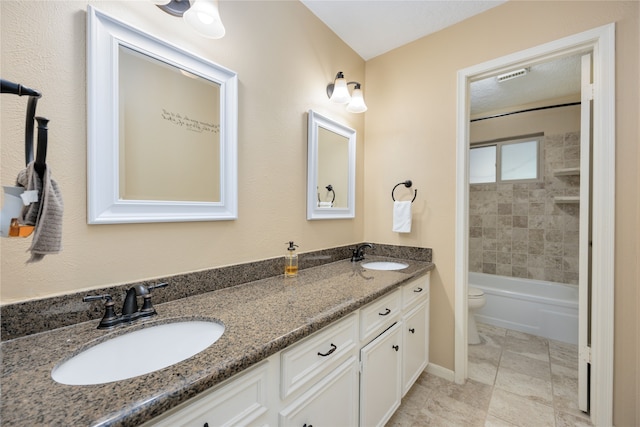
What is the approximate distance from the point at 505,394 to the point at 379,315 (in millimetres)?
1215

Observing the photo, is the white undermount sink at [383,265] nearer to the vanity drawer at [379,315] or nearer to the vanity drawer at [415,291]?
the vanity drawer at [415,291]

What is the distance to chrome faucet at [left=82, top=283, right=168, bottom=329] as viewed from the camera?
824mm

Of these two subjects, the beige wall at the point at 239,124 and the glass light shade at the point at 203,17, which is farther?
the glass light shade at the point at 203,17

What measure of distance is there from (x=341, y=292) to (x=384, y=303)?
0.93 feet

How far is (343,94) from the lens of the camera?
1782mm

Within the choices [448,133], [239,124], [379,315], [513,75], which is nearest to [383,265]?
[379,315]

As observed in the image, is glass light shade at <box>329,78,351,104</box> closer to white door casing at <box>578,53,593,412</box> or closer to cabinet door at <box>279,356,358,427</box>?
white door casing at <box>578,53,593,412</box>

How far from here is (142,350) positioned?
2.69ft

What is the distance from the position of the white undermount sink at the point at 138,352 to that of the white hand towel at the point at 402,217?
1.53 m

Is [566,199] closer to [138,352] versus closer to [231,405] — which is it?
[231,405]

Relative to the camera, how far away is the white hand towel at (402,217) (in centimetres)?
202

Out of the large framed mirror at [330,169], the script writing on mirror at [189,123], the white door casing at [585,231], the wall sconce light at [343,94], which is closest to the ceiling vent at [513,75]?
the white door casing at [585,231]

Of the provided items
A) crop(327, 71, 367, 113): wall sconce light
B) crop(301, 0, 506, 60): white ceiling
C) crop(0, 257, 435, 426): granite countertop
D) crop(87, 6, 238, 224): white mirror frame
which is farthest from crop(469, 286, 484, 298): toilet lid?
crop(87, 6, 238, 224): white mirror frame

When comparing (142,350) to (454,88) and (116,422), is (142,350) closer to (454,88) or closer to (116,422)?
(116,422)
